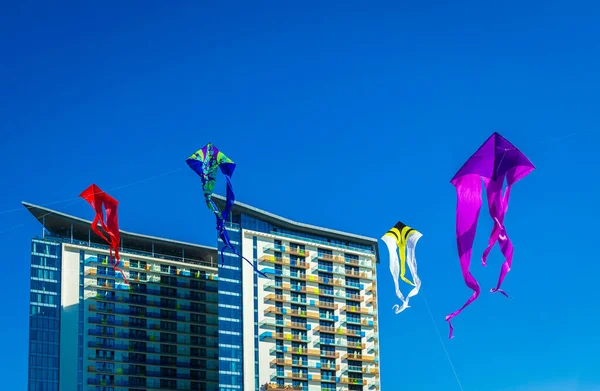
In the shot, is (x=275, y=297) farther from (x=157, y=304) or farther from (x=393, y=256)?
(x=393, y=256)

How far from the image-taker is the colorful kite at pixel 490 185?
205 feet

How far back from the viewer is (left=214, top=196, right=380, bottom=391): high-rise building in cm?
13825

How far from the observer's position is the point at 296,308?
14512 centimetres

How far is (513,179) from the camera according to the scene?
62844mm

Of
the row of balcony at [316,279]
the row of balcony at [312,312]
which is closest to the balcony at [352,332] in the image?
the row of balcony at [312,312]

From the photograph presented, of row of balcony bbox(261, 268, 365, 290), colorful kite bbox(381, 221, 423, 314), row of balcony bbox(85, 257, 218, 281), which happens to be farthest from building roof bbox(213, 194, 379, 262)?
colorful kite bbox(381, 221, 423, 314)

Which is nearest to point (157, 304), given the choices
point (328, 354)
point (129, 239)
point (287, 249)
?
point (129, 239)

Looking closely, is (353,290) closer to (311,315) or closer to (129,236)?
(311,315)

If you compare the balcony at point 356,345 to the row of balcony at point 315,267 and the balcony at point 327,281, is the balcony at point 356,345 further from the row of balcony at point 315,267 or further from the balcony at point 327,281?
the row of balcony at point 315,267

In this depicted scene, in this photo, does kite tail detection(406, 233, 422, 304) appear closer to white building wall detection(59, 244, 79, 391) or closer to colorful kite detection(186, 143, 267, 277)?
colorful kite detection(186, 143, 267, 277)

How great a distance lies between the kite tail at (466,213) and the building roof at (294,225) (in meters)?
77.1

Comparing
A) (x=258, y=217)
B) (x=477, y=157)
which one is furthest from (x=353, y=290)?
(x=477, y=157)

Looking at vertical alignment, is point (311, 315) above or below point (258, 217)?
below

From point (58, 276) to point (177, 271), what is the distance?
17.8 meters
